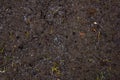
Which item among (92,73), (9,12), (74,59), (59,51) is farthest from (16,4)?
(92,73)

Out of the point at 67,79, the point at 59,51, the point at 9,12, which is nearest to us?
the point at 67,79

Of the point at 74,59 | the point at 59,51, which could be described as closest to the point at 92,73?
the point at 74,59

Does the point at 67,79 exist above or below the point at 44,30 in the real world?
below

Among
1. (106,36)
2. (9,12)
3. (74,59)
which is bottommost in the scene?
(74,59)

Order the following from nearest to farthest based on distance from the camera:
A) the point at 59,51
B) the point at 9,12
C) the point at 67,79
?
the point at 67,79 → the point at 59,51 → the point at 9,12

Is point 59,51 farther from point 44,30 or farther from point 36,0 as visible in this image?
point 36,0

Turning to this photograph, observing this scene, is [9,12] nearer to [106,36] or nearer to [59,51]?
[59,51]

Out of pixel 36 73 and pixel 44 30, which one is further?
pixel 44 30
